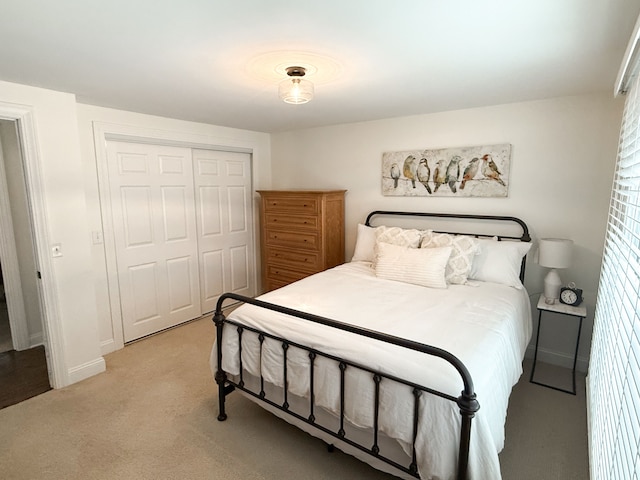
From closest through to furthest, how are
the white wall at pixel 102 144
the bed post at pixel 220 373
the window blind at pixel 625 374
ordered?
the window blind at pixel 625 374
the bed post at pixel 220 373
the white wall at pixel 102 144

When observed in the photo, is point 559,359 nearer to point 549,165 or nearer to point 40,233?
point 549,165

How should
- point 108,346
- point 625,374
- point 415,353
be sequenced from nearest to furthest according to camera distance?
point 625,374, point 415,353, point 108,346

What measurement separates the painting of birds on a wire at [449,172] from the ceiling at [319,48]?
1.73 feet

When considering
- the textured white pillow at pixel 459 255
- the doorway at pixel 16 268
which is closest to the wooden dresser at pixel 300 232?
the textured white pillow at pixel 459 255

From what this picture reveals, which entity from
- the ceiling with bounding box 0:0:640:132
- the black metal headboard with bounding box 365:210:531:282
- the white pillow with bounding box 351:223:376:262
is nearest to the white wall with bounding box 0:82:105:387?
the ceiling with bounding box 0:0:640:132

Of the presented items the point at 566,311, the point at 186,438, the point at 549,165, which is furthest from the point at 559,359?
the point at 186,438

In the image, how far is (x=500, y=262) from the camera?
2.81m

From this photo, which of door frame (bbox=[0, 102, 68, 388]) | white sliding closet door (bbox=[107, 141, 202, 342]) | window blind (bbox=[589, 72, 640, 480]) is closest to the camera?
window blind (bbox=[589, 72, 640, 480])

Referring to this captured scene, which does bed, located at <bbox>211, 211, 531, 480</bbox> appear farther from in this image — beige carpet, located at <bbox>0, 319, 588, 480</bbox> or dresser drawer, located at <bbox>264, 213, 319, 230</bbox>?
dresser drawer, located at <bbox>264, 213, 319, 230</bbox>

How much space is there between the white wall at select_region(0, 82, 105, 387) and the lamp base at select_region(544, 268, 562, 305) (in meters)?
3.64

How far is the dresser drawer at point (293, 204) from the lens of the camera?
374 centimetres

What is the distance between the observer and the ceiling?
1.37 meters

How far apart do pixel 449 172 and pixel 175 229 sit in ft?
9.36

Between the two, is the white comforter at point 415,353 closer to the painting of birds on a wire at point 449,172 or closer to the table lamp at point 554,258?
the table lamp at point 554,258
